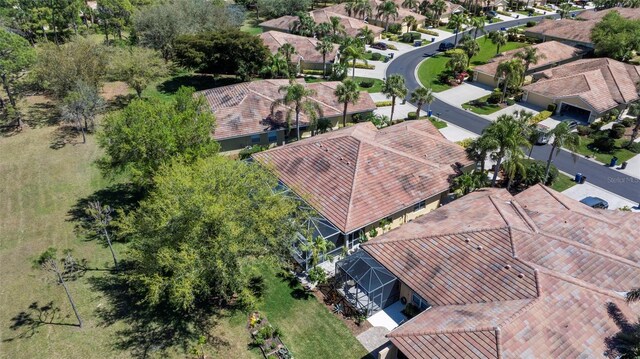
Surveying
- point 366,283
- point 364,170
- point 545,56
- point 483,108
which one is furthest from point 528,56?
point 366,283

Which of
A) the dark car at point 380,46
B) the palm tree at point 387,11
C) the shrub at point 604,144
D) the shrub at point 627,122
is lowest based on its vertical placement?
the shrub at point 604,144

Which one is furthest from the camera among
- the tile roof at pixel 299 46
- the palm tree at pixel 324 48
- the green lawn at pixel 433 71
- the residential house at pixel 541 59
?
the tile roof at pixel 299 46

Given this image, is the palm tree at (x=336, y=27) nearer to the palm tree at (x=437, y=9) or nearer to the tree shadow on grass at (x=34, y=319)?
the palm tree at (x=437, y=9)

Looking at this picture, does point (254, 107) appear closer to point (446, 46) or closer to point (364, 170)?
point (364, 170)

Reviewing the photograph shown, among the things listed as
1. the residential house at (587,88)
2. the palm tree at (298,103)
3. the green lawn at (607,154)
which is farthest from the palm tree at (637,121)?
the palm tree at (298,103)

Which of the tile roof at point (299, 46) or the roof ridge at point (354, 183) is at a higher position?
the tile roof at point (299, 46)

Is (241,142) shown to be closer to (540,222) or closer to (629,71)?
(540,222)

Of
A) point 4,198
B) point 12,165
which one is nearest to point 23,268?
point 4,198
